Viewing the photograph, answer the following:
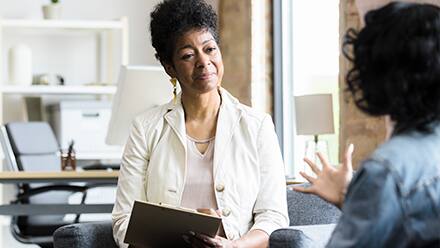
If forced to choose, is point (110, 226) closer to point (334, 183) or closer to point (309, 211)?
point (309, 211)

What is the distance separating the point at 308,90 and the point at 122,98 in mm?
1705

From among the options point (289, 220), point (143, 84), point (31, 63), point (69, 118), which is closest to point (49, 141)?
point (69, 118)

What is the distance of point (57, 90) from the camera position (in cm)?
620

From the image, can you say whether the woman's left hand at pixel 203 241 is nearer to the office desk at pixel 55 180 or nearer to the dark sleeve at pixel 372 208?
the dark sleeve at pixel 372 208

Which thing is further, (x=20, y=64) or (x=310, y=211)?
(x=20, y=64)

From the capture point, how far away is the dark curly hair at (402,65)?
134 centimetres

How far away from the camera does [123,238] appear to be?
2668 mm

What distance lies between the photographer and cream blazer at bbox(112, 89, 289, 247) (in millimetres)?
2654

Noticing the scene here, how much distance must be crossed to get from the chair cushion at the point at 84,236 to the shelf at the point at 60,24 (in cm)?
359

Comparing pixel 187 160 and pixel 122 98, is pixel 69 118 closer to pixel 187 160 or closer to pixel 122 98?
pixel 122 98

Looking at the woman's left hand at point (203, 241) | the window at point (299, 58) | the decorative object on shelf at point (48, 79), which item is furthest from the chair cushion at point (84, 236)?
the decorative object on shelf at point (48, 79)

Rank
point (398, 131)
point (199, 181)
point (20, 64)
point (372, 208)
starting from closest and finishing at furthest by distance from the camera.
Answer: point (372, 208)
point (398, 131)
point (199, 181)
point (20, 64)

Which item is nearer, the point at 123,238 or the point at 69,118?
the point at 123,238

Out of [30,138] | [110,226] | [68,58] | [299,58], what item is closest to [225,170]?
[110,226]
